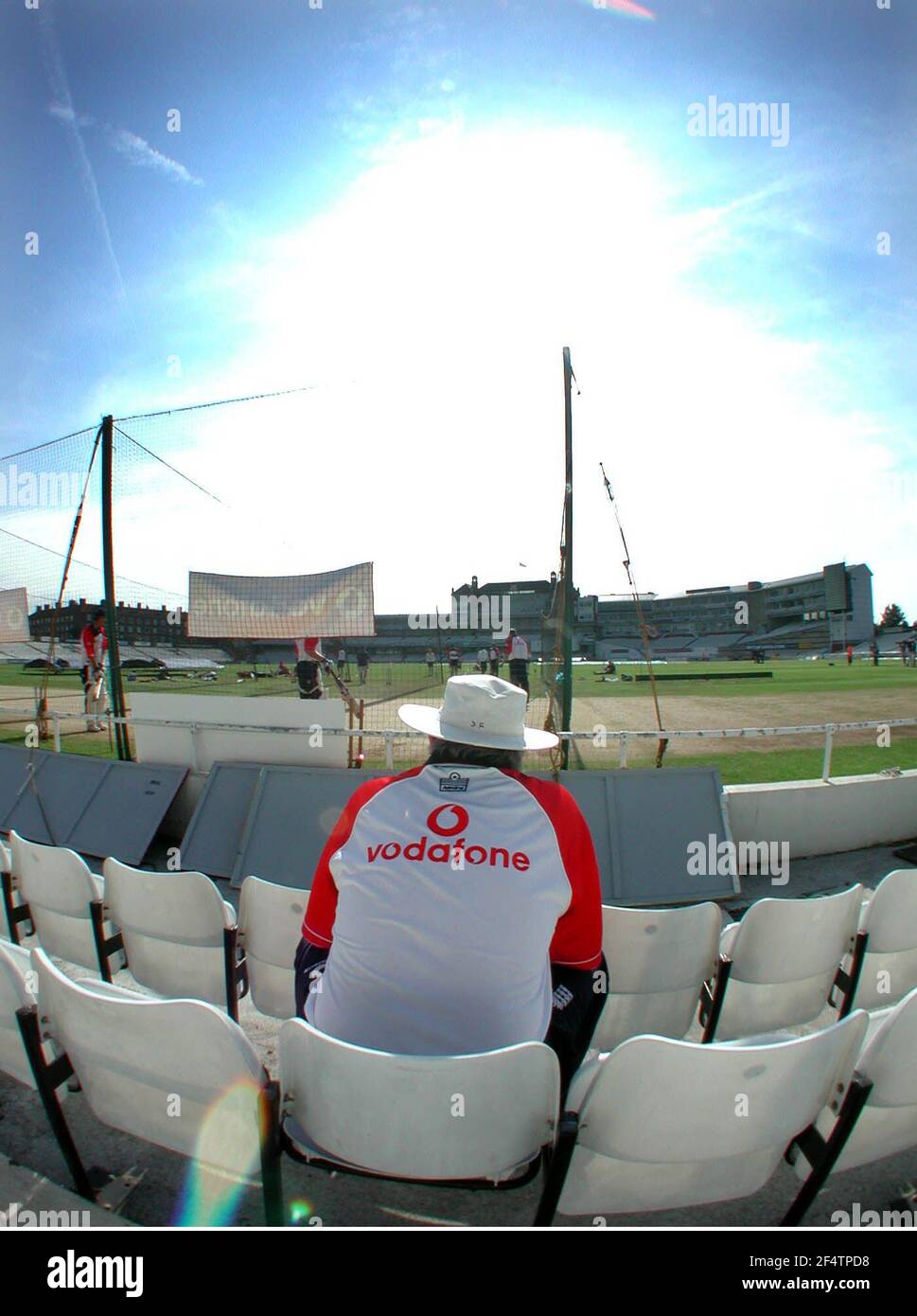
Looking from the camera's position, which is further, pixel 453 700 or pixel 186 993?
pixel 186 993

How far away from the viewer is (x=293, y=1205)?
78.8 inches

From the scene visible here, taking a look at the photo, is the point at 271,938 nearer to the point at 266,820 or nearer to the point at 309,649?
the point at 266,820

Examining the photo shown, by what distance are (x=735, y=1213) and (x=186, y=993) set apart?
2231 millimetres

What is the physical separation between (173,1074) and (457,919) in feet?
2.55

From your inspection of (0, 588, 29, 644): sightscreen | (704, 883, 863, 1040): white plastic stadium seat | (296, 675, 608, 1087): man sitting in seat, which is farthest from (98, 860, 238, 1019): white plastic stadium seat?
(0, 588, 29, 644): sightscreen

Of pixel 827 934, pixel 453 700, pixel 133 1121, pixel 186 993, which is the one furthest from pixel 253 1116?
pixel 827 934

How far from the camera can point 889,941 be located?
2754 millimetres

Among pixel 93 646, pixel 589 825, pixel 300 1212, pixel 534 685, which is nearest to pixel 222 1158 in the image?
pixel 300 1212

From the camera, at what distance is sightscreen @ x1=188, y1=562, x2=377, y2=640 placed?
24.8 ft

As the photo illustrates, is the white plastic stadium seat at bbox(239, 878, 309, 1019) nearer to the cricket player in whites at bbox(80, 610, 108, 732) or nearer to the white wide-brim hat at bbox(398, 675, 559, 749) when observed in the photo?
the white wide-brim hat at bbox(398, 675, 559, 749)

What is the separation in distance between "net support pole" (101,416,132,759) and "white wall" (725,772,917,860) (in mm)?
6235

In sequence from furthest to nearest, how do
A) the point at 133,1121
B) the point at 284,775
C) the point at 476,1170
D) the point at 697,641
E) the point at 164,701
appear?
the point at 697,641, the point at 164,701, the point at 284,775, the point at 133,1121, the point at 476,1170

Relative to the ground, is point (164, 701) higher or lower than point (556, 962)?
higher
